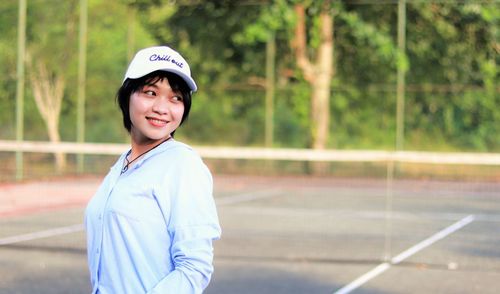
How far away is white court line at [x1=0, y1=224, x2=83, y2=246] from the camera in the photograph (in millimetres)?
12641

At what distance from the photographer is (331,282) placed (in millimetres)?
9742

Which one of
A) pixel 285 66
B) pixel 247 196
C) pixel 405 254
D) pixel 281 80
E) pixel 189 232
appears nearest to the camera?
pixel 189 232

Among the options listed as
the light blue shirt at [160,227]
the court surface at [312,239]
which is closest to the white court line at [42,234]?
the court surface at [312,239]

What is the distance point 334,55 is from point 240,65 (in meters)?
2.25

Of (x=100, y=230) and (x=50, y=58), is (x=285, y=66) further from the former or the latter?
(x=100, y=230)

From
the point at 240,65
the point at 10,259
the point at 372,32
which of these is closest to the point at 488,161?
the point at 10,259

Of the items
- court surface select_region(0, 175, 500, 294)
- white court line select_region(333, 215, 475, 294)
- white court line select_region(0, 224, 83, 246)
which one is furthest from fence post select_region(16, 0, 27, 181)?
white court line select_region(333, 215, 475, 294)

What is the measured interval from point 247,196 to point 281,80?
18.8ft

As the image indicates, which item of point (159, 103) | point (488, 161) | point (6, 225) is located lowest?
point (6, 225)

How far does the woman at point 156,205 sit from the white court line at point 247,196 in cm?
1558

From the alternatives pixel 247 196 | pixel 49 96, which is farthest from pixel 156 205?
pixel 49 96

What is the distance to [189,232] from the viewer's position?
314cm

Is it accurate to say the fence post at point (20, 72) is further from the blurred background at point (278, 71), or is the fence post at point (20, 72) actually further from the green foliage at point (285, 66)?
the green foliage at point (285, 66)

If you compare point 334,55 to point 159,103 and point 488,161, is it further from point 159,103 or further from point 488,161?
point 159,103
